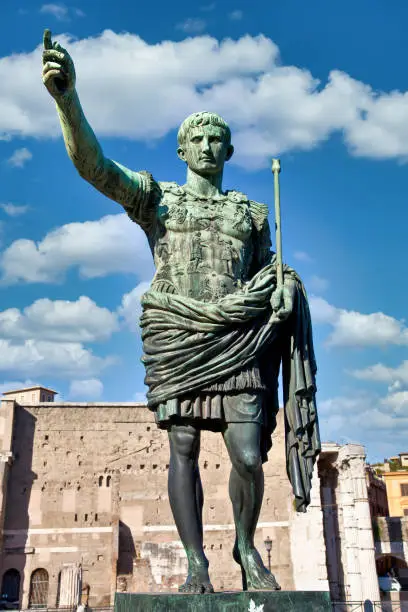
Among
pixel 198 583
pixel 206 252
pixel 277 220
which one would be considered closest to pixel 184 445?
pixel 198 583

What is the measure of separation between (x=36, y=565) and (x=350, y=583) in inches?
549

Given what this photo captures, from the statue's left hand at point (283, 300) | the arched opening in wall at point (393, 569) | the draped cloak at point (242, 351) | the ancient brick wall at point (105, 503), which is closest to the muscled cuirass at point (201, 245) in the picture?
the draped cloak at point (242, 351)

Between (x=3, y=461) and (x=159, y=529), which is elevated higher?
(x=3, y=461)

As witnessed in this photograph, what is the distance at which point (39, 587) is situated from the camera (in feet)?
101

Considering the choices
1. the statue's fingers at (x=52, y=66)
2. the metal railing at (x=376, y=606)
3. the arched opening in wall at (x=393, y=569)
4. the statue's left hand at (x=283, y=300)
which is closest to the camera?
the statue's fingers at (x=52, y=66)

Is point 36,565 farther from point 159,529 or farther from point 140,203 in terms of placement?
point 140,203

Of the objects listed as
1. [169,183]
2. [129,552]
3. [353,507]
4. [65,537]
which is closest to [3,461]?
[65,537]

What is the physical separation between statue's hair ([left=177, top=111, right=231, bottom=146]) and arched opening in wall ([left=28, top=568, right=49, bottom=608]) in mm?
29928

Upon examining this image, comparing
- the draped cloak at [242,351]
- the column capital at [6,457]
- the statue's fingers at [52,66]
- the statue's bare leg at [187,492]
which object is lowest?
the statue's bare leg at [187,492]

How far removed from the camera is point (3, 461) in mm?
31109

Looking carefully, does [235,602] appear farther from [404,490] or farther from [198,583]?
[404,490]

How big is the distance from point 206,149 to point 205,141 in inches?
1.9

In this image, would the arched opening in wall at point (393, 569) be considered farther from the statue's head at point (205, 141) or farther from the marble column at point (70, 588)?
the statue's head at point (205, 141)

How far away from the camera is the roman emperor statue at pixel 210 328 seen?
349cm
